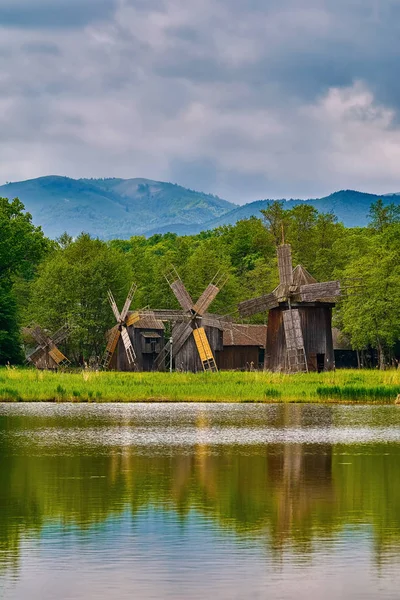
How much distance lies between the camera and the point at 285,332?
73.5m

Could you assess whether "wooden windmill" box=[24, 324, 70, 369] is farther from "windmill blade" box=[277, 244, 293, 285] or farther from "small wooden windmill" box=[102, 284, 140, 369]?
"windmill blade" box=[277, 244, 293, 285]

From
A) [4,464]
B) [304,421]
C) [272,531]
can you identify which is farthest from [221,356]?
[272,531]

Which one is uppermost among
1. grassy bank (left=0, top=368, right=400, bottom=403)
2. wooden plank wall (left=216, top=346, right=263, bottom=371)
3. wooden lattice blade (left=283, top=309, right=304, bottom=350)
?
wooden lattice blade (left=283, top=309, right=304, bottom=350)

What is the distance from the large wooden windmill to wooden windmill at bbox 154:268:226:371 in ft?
24.3

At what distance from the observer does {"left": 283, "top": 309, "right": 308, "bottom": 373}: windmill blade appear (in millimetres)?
72688

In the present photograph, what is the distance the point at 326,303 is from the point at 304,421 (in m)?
31.5

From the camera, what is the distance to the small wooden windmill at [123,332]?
8969 cm

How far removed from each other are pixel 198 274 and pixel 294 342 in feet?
104

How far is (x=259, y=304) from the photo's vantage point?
75562 millimetres

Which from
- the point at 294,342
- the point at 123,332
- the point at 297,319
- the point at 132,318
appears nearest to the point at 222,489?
the point at 294,342

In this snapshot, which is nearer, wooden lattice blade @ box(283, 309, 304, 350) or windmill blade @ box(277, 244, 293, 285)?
wooden lattice blade @ box(283, 309, 304, 350)

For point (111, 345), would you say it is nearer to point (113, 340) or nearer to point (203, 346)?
point (113, 340)

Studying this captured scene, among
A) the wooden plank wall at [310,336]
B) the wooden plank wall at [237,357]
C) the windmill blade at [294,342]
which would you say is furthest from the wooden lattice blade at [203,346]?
the windmill blade at [294,342]

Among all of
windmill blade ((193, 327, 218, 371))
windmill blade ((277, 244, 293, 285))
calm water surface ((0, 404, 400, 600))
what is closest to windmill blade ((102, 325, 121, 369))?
windmill blade ((193, 327, 218, 371))
